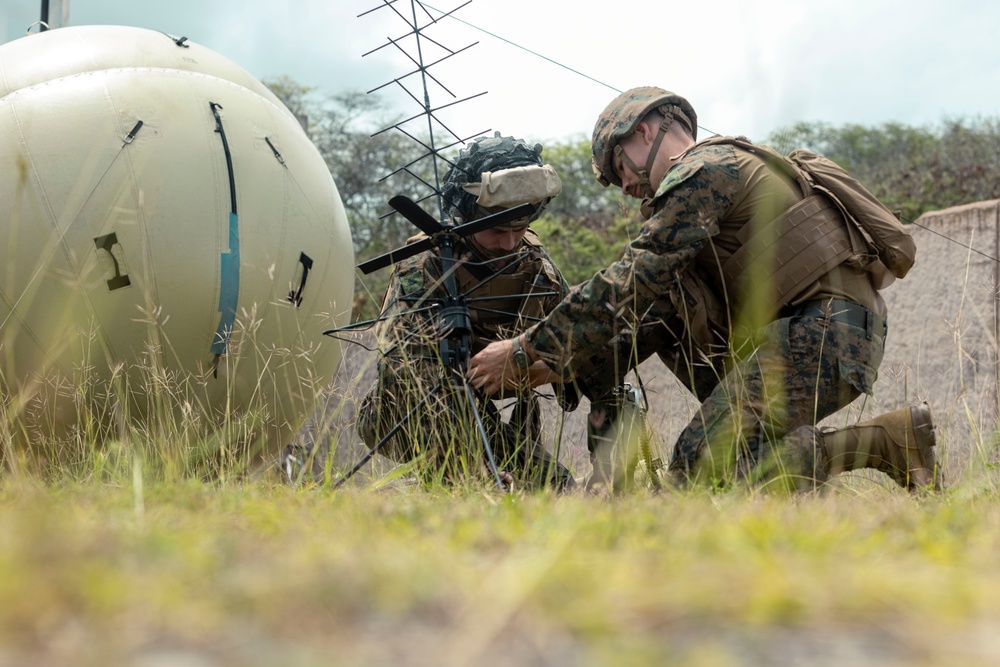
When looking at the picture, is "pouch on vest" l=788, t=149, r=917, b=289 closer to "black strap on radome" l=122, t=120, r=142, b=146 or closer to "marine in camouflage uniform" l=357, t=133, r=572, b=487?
"marine in camouflage uniform" l=357, t=133, r=572, b=487

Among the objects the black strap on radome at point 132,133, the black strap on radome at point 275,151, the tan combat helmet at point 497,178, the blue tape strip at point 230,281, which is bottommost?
the blue tape strip at point 230,281

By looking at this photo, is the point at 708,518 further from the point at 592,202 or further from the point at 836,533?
the point at 592,202

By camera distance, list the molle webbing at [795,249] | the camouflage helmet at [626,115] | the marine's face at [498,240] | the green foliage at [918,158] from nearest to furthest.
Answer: the molle webbing at [795,249] → the camouflage helmet at [626,115] → the marine's face at [498,240] → the green foliage at [918,158]

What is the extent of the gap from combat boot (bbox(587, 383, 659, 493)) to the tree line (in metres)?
8.58

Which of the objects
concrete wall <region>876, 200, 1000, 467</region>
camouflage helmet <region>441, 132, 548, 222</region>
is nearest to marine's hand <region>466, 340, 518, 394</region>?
camouflage helmet <region>441, 132, 548, 222</region>

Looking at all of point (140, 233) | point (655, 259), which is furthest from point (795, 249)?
point (140, 233)

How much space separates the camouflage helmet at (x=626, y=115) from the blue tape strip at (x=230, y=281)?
5.16ft

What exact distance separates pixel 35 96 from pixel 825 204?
327 centimetres

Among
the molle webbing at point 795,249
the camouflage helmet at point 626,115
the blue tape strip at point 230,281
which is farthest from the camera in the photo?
the blue tape strip at point 230,281

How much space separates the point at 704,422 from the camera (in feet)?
11.4

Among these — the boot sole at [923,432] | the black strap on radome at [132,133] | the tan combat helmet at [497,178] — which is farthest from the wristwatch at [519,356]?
the black strap on radome at [132,133]

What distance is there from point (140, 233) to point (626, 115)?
205 cm

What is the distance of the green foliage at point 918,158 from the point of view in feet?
45.1

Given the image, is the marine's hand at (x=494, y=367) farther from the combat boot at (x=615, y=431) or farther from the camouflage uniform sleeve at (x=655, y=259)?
the combat boot at (x=615, y=431)
